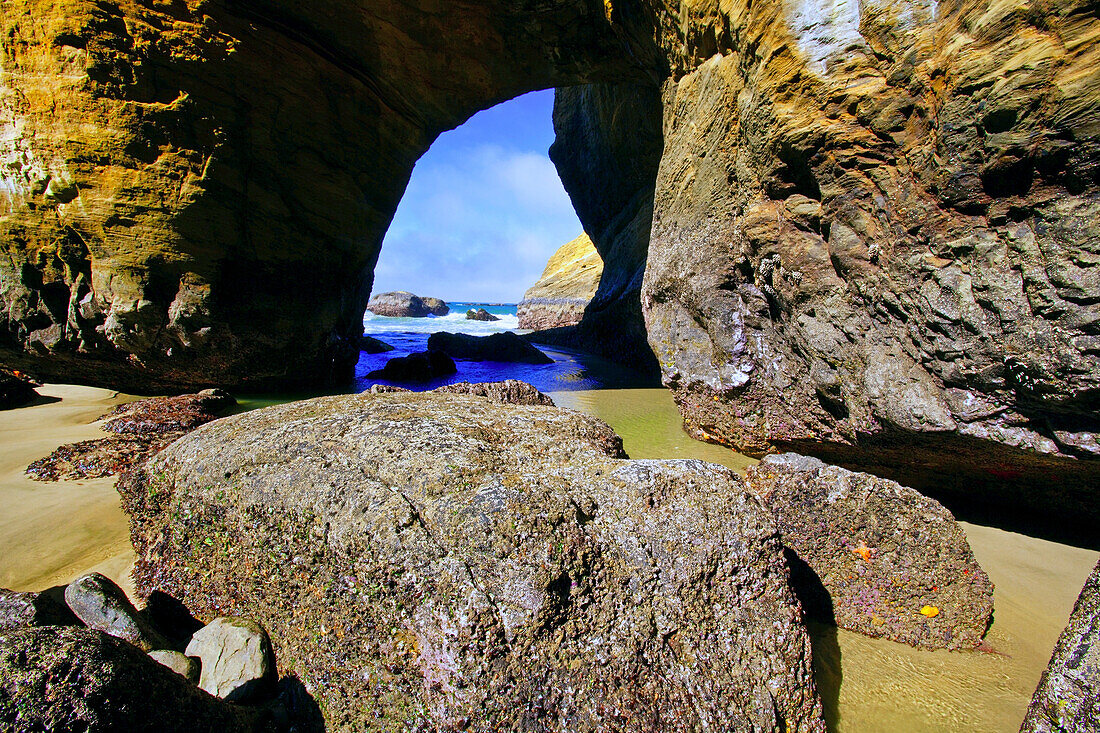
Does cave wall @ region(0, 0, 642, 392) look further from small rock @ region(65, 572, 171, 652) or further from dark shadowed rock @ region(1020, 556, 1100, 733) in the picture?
dark shadowed rock @ region(1020, 556, 1100, 733)

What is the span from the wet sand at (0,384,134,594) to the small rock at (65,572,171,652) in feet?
1.54

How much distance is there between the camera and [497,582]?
151cm

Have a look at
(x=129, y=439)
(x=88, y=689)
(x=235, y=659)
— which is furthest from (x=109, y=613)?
(x=129, y=439)

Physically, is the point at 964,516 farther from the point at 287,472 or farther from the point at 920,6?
→ the point at 287,472

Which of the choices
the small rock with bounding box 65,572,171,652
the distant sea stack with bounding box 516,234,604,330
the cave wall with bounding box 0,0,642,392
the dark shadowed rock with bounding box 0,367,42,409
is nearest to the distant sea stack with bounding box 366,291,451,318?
the distant sea stack with bounding box 516,234,604,330

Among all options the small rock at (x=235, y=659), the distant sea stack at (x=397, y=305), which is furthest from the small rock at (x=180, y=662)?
the distant sea stack at (x=397, y=305)

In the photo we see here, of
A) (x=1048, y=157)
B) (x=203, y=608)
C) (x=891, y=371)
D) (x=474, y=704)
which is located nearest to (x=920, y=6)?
(x=1048, y=157)

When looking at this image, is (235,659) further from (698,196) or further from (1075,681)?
(698,196)

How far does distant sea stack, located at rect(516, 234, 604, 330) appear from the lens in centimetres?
1909

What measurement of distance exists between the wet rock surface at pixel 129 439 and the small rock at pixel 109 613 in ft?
3.59

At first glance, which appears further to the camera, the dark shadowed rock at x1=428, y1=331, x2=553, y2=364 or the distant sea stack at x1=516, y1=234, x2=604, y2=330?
the distant sea stack at x1=516, y1=234, x2=604, y2=330

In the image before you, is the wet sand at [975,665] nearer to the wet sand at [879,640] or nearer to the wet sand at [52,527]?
the wet sand at [879,640]

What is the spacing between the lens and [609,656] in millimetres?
1488

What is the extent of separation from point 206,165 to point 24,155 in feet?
6.24
